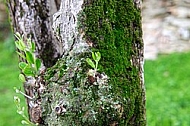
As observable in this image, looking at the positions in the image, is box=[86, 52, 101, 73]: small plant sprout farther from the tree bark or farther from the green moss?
the tree bark

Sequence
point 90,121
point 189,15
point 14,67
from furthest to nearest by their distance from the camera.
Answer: point 14,67 < point 189,15 < point 90,121

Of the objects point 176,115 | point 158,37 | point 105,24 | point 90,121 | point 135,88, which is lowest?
point 90,121

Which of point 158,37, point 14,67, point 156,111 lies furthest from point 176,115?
point 14,67

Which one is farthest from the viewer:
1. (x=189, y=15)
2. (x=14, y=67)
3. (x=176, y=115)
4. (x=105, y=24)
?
(x=14, y=67)

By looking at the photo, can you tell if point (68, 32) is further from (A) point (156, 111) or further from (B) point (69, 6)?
(A) point (156, 111)

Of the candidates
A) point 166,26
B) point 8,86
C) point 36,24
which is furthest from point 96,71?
point 166,26

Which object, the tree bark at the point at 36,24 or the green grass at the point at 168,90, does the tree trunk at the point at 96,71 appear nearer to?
the tree bark at the point at 36,24

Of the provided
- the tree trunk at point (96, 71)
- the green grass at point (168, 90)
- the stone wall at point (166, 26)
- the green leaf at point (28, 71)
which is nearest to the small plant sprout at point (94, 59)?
the tree trunk at point (96, 71)

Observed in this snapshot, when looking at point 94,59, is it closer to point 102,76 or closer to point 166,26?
point 102,76
